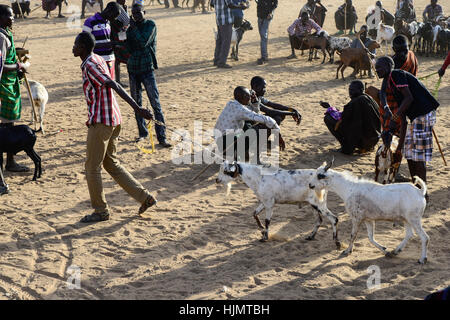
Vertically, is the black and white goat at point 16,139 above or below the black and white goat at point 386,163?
above

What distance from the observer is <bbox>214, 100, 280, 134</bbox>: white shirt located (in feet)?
24.2

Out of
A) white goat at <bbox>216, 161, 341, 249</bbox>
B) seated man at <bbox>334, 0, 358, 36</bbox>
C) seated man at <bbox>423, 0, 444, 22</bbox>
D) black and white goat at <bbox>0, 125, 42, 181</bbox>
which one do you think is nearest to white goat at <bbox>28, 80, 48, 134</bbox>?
black and white goat at <bbox>0, 125, 42, 181</bbox>

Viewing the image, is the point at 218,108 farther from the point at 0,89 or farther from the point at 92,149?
the point at 92,149

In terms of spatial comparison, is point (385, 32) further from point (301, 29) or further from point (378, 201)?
point (378, 201)

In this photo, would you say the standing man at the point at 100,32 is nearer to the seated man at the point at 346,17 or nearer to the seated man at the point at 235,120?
the seated man at the point at 235,120

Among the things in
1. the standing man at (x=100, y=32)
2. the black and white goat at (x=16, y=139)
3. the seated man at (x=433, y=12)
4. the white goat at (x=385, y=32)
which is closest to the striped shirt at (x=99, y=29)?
the standing man at (x=100, y=32)

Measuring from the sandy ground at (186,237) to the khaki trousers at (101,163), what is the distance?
0.31m

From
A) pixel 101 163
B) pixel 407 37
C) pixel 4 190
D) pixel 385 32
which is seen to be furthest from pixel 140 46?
pixel 407 37

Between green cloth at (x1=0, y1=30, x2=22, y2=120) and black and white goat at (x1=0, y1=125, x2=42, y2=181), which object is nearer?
black and white goat at (x1=0, y1=125, x2=42, y2=181)

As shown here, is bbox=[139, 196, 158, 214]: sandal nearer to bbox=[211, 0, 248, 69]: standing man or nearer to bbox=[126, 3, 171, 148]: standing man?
bbox=[126, 3, 171, 148]: standing man

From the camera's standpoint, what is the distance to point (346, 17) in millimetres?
19531

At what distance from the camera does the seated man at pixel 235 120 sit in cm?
743

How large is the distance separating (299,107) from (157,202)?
483 centimetres

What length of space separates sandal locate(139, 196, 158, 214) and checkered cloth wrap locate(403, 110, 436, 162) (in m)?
3.04
